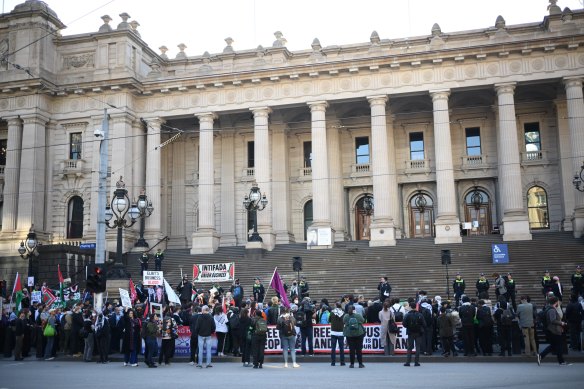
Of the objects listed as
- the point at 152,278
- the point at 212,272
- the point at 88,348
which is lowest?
the point at 88,348

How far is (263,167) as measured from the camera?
3966 centimetres

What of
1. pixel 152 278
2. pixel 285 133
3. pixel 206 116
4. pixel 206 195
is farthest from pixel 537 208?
pixel 152 278

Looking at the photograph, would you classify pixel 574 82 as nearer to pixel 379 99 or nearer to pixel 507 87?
pixel 507 87

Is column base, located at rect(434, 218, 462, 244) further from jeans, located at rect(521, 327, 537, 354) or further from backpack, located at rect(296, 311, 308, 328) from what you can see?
backpack, located at rect(296, 311, 308, 328)

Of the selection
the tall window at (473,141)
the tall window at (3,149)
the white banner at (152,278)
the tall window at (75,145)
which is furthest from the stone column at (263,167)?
the tall window at (3,149)

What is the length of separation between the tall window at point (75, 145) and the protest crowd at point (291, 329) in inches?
855

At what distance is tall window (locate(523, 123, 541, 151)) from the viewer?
41328 millimetres

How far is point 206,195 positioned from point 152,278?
1779 cm

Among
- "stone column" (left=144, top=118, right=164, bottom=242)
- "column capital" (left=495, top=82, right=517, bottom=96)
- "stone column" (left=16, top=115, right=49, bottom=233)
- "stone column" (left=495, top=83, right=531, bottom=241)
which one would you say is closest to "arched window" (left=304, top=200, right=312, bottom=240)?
"stone column" (left=144, top=118, right=164, bottom=242)

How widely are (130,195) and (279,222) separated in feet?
30.5

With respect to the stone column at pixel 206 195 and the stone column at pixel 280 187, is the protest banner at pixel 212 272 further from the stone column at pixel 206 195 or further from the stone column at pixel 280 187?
the stone column at pixel 280 187

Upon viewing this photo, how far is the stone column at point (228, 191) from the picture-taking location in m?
44.1

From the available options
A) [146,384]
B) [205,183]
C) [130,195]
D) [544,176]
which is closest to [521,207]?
[544,176]

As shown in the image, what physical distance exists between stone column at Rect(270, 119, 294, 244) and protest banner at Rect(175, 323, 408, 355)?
22182 millimetres
